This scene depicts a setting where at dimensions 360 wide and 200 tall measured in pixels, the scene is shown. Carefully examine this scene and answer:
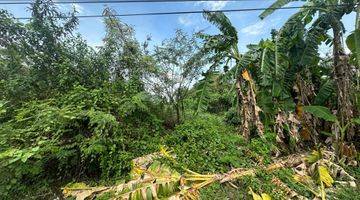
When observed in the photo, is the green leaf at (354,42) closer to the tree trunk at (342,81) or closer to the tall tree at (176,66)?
the tree trunk at (342,81)

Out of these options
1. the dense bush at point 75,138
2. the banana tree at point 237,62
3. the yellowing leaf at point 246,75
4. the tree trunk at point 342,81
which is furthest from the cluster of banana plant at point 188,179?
the yellowing leaf at point 246,75

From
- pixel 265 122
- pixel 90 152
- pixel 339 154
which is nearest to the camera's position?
pixel 90 152

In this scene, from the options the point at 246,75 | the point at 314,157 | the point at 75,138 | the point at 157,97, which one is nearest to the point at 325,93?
the point at 314,157

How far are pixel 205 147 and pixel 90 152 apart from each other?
2149 millimetres

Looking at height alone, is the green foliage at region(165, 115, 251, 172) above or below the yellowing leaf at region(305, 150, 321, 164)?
above

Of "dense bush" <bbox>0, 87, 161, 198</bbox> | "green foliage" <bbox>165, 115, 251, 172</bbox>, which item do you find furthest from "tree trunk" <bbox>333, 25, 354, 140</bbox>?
"dense bush" <bbox>0, 87, 161, 198</bbox>

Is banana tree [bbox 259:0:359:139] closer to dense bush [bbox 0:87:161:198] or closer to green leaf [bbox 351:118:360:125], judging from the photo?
green leaf [bbox 351:118:360:125]

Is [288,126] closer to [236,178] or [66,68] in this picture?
[236,178]

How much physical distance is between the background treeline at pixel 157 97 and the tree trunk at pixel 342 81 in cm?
2

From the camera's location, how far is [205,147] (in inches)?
236

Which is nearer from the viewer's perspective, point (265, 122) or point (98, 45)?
point (265, 122)

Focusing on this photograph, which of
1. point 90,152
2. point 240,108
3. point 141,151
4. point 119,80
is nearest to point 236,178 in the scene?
point 240,108

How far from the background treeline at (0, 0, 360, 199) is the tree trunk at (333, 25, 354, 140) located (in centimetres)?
2

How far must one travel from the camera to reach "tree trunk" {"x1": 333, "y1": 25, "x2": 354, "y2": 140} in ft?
18.5
